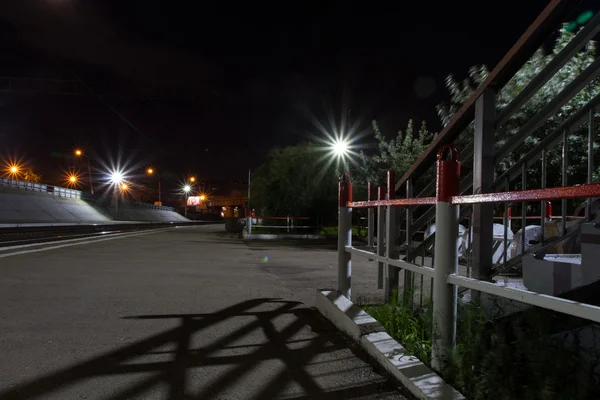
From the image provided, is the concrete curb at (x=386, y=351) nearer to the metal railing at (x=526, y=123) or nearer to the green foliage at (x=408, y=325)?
the green foliage at (x=408, y=325)

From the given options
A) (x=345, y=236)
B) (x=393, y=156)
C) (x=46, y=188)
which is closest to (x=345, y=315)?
(x=345, y=236)

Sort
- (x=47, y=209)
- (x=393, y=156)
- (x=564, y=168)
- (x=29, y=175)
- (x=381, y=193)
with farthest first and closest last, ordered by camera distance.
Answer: (x=29, y=175), (x=47, y=209), (x=393, y=156), (x=381, y=193), (x=564, y=168)

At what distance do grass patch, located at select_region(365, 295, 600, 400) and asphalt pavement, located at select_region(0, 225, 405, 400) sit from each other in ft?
1.59

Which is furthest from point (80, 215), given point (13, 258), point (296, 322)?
point (296, 322)

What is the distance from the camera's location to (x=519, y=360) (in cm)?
284

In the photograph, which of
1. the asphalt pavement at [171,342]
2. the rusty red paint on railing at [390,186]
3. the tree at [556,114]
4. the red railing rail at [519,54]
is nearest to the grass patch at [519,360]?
the asphalt pavement at [171,342]

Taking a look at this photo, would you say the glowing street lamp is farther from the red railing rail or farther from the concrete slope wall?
the concrete slope wall

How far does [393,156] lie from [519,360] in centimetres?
2060

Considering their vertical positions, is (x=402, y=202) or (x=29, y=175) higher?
(x=29, y=175)

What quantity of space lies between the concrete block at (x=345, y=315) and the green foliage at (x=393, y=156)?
16028 millimetres

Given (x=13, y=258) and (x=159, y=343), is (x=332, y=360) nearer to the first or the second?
(x=159, y=343)

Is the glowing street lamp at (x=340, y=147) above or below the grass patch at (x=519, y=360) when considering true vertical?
above

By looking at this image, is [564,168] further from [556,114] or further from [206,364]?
[556,114]

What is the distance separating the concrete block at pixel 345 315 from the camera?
4.36 meters
